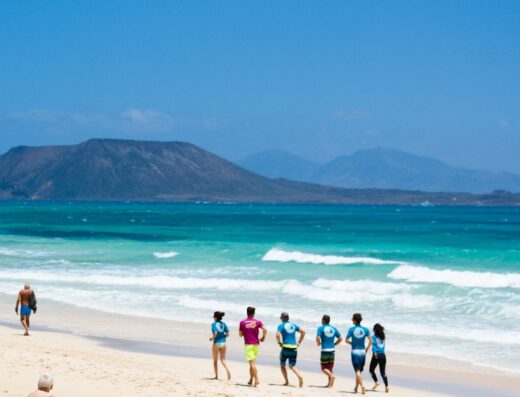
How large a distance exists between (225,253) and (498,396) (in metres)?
30.6

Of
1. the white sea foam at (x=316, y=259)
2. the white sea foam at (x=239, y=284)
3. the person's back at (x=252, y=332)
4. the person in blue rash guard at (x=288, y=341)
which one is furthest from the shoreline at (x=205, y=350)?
the white sea foam at (x=316, y=259)

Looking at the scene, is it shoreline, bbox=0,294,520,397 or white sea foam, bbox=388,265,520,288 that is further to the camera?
white sea foam, bbox=388,265,520,288

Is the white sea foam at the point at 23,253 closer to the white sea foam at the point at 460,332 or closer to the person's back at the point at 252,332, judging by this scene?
the white sea foam at the point at 460,332

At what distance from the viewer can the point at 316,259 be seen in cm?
4075

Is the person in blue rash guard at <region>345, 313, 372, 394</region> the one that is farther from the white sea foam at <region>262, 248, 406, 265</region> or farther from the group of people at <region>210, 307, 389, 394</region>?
the white sea foam at <region>262, 248, 406, 265</region>

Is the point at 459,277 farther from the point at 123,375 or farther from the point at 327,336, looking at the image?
the point at 123,375

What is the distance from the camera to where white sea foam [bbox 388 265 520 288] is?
29656 mm

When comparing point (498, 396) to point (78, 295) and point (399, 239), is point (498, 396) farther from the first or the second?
point (399, 239)

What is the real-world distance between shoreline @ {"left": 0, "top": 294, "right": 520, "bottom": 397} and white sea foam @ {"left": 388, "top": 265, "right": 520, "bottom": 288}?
11.6 meters

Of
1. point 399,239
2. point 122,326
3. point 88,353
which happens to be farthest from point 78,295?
point 399,239

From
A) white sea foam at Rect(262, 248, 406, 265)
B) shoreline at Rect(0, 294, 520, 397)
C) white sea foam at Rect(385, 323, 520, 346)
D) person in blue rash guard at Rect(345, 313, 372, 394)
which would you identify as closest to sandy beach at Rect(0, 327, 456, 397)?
person in blue rash guard at Rect(345, 313, 372, 394)

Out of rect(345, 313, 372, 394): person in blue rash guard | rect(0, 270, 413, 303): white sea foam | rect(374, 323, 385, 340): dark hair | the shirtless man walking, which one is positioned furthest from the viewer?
rect(0, 270, 413, 303): white sea foam

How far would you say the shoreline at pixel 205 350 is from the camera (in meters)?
14.9

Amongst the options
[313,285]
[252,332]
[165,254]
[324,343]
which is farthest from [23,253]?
[324,343]
